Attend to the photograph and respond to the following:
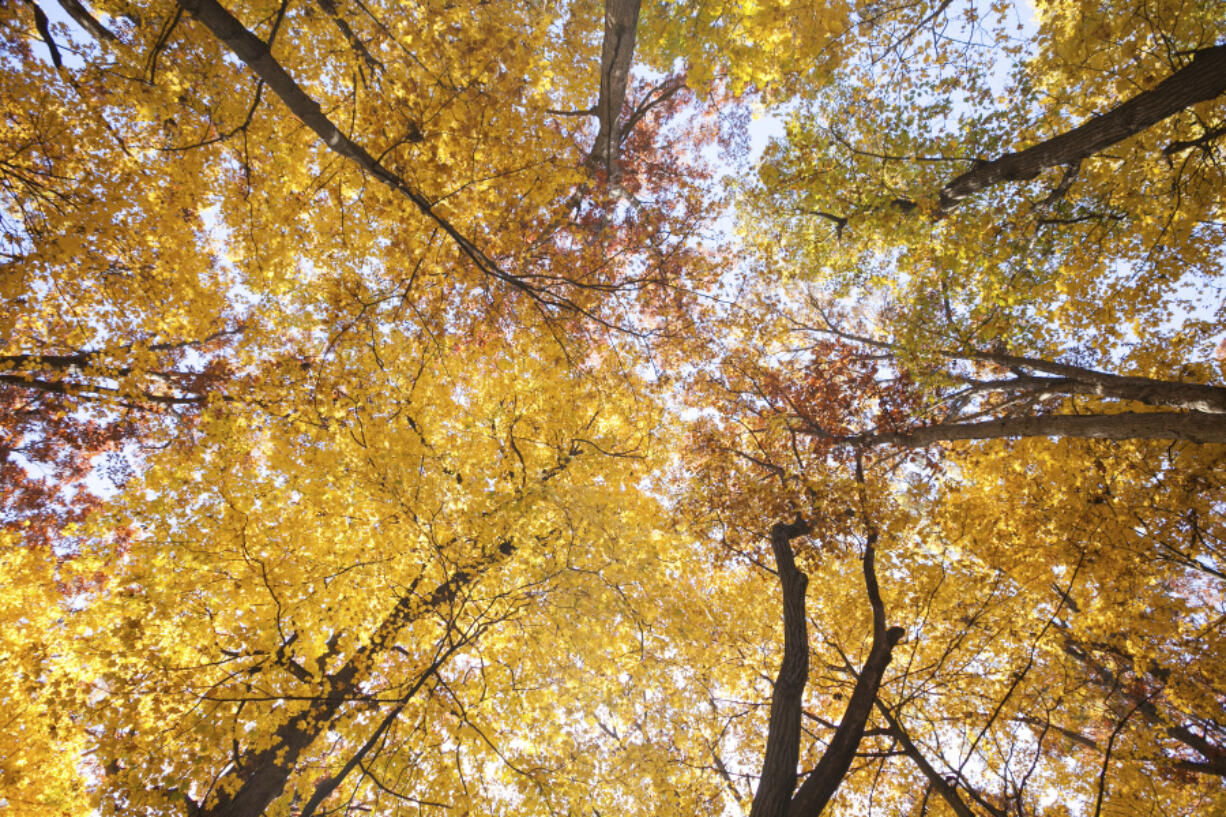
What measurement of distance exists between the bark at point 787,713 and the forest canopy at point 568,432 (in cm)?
4

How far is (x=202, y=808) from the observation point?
4.89 metres

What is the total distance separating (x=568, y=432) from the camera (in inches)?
287

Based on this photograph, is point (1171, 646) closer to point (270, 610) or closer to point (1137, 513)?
point (1137, 513)

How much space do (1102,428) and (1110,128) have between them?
3.36m

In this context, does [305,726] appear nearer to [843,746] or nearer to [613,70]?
[843,746]

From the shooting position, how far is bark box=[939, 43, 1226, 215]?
4371 millimetres

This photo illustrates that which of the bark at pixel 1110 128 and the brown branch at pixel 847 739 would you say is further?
the bark at pixel 1110 128

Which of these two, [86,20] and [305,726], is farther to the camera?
[86,20]

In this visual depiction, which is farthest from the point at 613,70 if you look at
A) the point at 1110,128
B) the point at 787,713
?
the point at 787,713

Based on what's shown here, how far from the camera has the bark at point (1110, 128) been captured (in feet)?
14.3

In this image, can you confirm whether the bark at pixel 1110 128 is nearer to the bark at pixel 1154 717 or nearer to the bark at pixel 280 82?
the bark at pixel 280 82

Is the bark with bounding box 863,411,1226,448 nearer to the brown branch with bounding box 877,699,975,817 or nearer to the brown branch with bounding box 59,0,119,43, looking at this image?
the brown branch with bounding box 877,699,975,817

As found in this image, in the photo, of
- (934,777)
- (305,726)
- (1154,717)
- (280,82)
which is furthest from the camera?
(1154,717)

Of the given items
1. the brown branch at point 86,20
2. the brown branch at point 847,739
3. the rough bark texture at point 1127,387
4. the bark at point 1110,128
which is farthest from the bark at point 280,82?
the rough bark texture at point 1127,387
